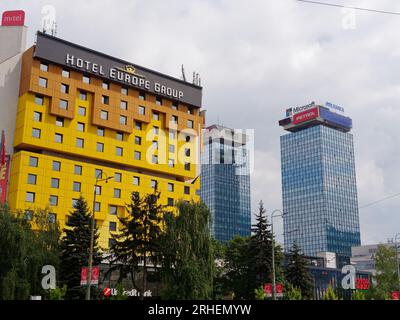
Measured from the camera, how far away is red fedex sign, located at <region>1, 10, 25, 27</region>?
7012 cm

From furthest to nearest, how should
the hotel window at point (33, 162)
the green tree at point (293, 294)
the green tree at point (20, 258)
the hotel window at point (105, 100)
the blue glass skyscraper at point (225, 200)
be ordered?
the blue glass skyscraper at point (225, 200) → the hotel window at point (105, 100) → the hotel window at point (33, 162) → the green tree at point (293, 294) → the green tree at point (20, 258)

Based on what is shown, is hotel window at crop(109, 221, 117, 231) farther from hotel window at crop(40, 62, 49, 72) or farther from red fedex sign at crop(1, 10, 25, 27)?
red fedex sign at crop(1, 10, 25, 27)

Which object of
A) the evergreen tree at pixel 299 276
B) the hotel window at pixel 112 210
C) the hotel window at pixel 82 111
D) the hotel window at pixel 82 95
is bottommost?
the evergreen tree at pixel 299 276

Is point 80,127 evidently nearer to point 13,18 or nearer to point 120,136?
point 120,136

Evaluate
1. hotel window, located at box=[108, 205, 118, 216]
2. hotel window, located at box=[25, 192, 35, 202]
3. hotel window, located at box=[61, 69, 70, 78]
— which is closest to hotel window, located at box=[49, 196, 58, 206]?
hotel window, located at box=[25, 192, 35, 202]

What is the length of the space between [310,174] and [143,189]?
430 ft

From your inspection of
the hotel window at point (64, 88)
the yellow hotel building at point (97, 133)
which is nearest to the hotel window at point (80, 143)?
the yellow hotel building at point (97, 133)

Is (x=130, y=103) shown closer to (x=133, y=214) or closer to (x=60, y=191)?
(x=60, y=191)

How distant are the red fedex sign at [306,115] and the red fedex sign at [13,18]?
460 feet

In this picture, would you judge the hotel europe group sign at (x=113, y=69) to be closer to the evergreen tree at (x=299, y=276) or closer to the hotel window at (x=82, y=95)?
the hotel window at (x=82, y=95)

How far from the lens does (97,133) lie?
2808 inches

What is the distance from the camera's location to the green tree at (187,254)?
4641 cm

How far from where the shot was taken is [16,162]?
6288 cm
